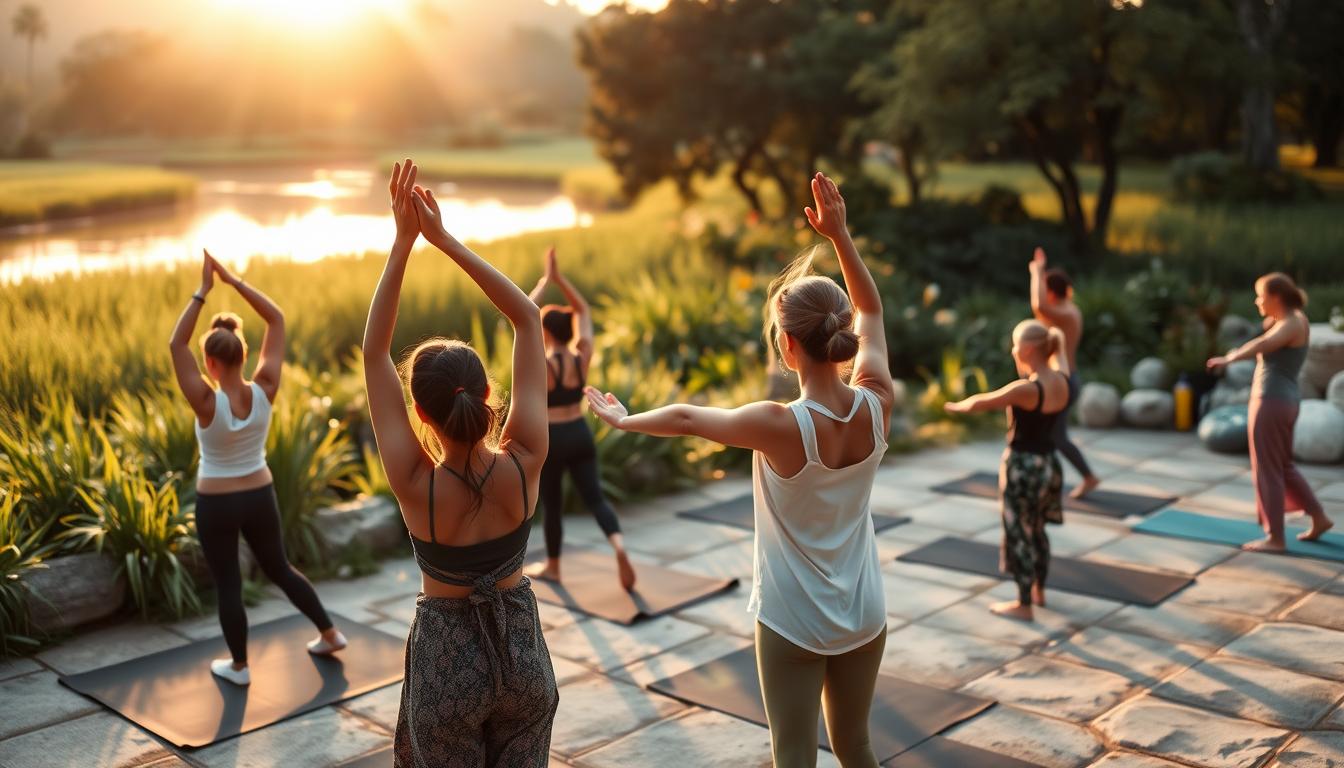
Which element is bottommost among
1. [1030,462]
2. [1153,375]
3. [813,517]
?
[1153,375]

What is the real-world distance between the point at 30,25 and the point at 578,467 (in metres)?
9.57

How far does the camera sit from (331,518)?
7.19m

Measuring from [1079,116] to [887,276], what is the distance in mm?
4340

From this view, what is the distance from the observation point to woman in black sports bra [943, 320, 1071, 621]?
5949 millimetres

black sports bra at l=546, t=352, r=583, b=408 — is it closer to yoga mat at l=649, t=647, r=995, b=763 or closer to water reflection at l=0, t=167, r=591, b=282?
yoga mat at l=649, t=647, r=995, b=763

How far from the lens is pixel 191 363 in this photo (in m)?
4.88

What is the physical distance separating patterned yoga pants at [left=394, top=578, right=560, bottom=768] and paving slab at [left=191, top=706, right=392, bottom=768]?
5.71 feet

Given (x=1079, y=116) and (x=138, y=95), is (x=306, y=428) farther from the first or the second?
(x=1079, y=116)

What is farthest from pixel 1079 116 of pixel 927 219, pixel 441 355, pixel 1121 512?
pixel 441 355

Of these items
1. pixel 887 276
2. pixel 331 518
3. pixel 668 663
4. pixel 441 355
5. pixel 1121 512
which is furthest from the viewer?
pixel 887 276

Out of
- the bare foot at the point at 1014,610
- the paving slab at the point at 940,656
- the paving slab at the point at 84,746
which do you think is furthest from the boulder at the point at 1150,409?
the paving slab at the point at 84,746

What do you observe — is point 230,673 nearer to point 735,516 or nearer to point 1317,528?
point 735,516

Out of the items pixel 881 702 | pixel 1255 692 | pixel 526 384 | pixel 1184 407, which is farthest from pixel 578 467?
pixel 1184 407

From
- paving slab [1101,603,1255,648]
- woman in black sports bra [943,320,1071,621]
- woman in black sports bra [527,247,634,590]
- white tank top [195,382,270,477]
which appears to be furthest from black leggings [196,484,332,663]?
paving slab [1101,603,1255,648]
